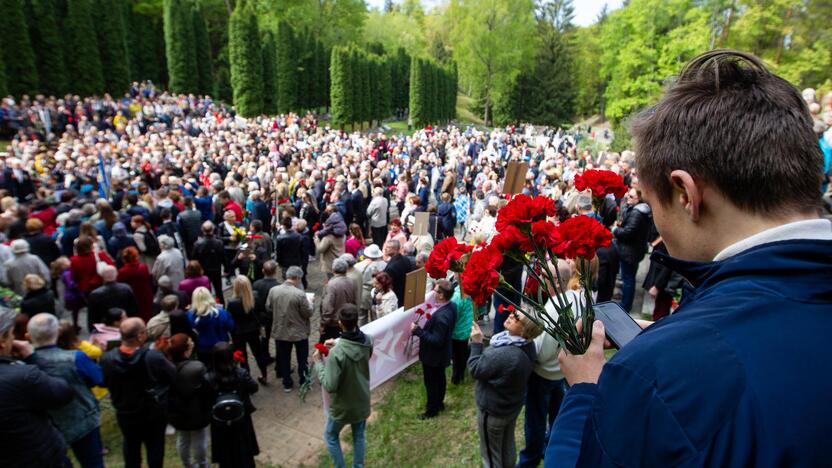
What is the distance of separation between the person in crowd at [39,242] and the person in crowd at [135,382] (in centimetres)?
469

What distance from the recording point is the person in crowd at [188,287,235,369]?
579 centimetres

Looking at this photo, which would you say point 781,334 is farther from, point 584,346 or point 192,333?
point 192,333

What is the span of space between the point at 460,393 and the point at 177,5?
38989 millimetres

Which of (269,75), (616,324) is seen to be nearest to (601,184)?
(616,324)

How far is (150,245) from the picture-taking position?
27.9 feet

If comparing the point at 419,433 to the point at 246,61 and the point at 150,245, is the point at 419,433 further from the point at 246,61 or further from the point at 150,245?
the point at 246,61

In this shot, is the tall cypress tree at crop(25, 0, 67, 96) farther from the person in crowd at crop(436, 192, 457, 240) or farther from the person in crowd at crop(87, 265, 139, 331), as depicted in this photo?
the person in crowd at crop(87, 265, 139, 331)

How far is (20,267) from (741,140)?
8.83 meters

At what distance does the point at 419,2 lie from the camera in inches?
3696

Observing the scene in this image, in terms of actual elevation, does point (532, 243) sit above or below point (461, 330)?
above

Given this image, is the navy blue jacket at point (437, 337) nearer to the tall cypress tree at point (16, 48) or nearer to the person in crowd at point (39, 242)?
the person in crowd at point (39, 242)

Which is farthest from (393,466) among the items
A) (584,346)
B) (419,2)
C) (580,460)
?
(419,2)

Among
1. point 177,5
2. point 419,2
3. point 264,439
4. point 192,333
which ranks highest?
point 419,2

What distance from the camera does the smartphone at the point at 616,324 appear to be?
1.82 metres
